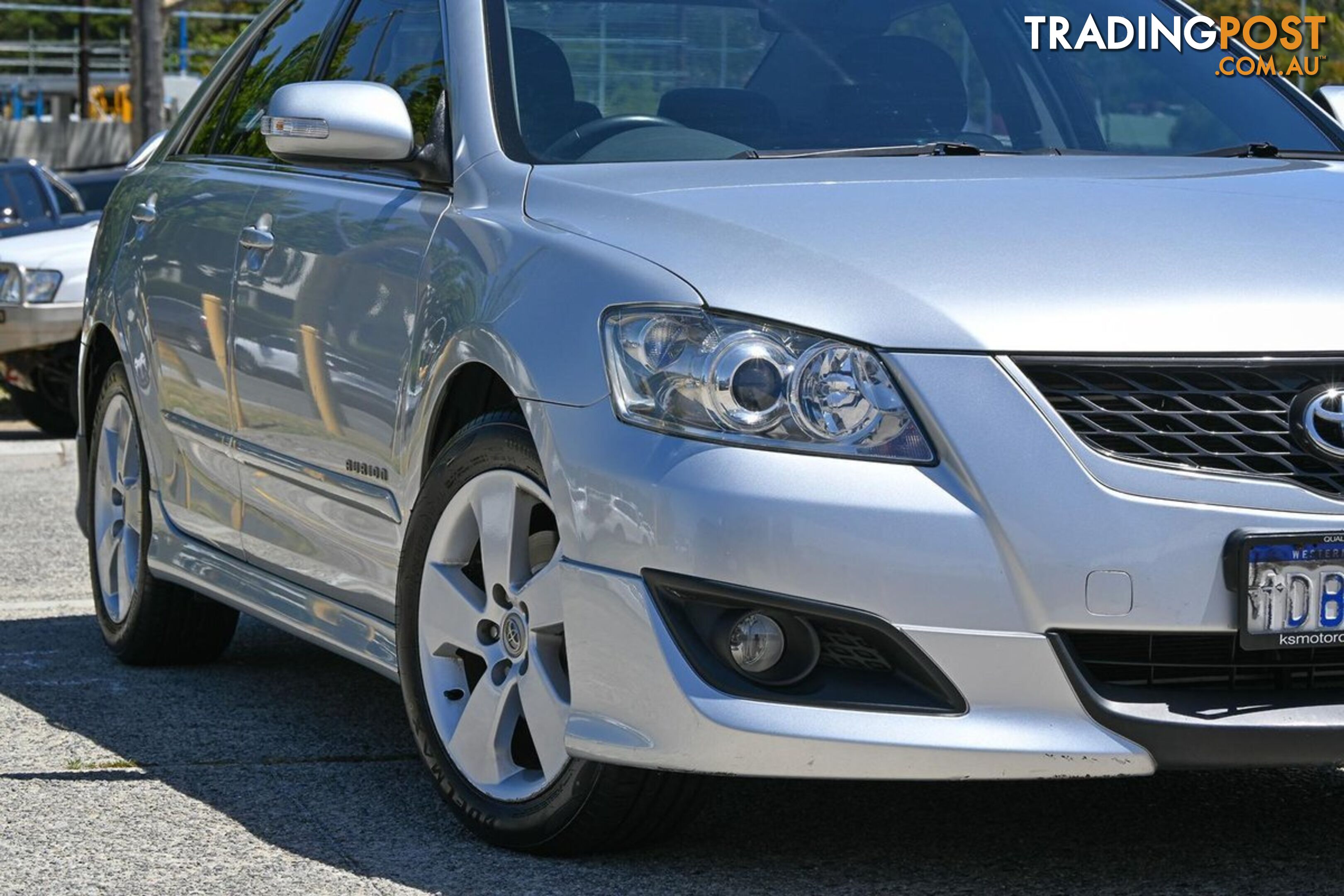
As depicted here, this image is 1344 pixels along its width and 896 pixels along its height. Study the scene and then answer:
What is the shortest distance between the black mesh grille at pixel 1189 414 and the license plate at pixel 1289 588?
10 centimetres

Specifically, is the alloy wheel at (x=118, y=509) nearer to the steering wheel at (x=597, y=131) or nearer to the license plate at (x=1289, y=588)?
the steering wheel at (x=597, y=131)

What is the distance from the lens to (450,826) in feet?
13.4

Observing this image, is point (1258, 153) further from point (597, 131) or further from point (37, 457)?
point (37, 457)

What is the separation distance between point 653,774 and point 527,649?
0.31 metres

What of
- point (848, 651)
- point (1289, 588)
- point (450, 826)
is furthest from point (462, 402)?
point (1289, 588)

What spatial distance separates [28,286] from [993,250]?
10.6 meters

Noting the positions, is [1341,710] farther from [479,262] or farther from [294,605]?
[294,605]

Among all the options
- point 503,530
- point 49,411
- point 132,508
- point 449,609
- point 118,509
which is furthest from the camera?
point 49,411

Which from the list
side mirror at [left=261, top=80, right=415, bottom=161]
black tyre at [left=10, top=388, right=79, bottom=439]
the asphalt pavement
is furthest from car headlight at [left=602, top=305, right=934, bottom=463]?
black tyre at [left=10, top=388, right=79, bottom=439]

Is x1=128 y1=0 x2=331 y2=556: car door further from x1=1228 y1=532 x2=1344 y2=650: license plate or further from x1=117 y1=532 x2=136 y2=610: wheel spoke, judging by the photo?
x1=1228 y1=532 x2=1344 y2=650: license plate

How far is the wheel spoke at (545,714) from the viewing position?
3.66 m

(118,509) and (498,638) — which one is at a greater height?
(498,638)

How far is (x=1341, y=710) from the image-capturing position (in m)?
3.37

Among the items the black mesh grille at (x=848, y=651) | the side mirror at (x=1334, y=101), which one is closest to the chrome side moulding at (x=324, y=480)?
the black mesh grille at (x=848, y=651)
